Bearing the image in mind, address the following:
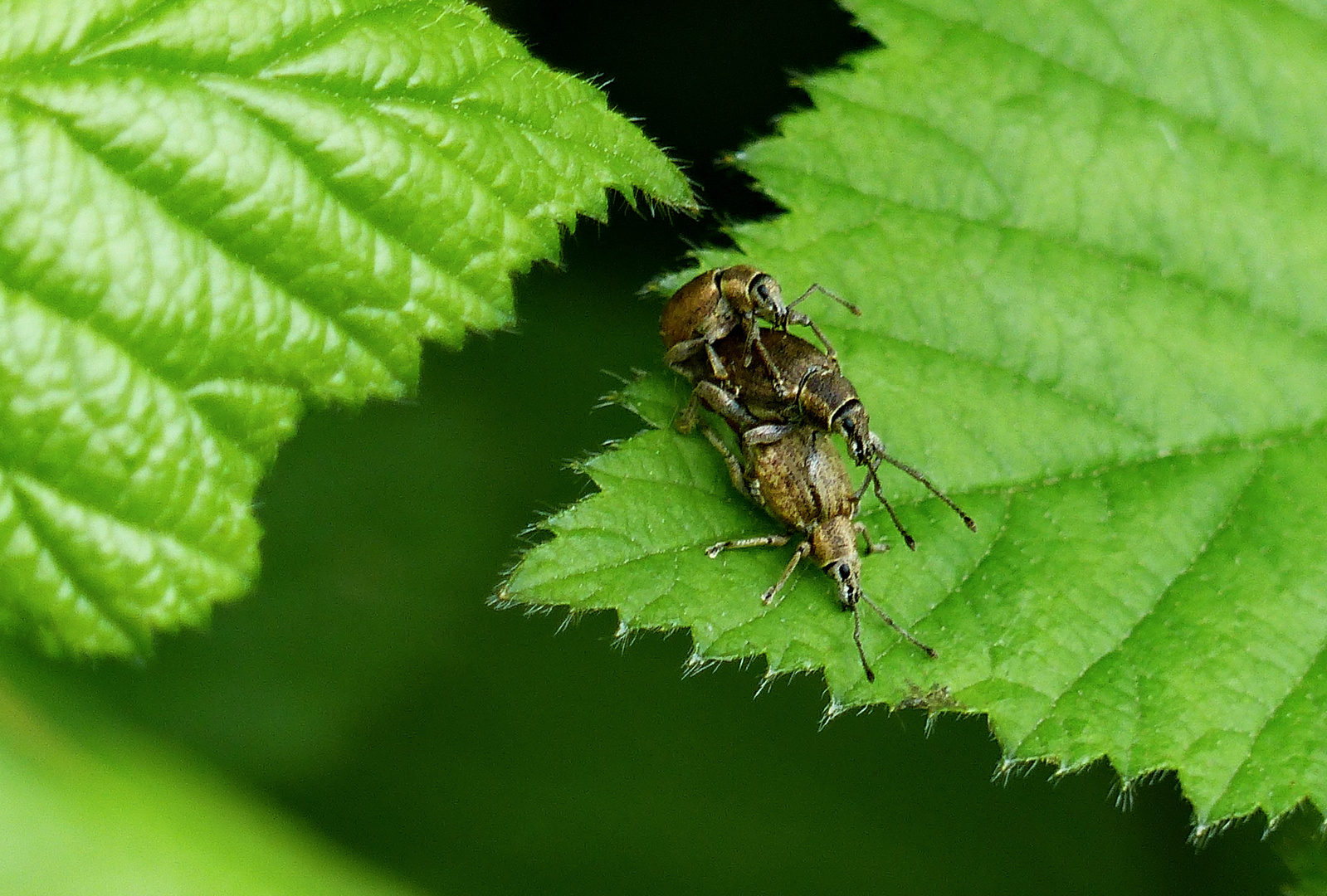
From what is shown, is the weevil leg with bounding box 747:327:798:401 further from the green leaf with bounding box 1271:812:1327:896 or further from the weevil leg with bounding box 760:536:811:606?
the green leaf with bounding box 1271:812:1327:896

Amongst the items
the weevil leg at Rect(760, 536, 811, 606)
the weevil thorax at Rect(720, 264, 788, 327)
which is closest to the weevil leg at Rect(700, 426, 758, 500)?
the weevil leg at Rect(760, 536, 811, 606)

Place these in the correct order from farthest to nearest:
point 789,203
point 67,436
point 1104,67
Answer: point 1104,67 < point 789,203 < point 67,436

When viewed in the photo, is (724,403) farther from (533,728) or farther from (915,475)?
(533,728)

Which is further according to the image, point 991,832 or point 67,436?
point 991,832

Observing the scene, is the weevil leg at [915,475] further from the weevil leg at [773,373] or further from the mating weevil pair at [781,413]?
the weevil leg at [773,373]

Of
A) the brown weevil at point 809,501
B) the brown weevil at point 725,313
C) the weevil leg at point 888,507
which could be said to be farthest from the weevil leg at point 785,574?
the brown weevil at point 725,313

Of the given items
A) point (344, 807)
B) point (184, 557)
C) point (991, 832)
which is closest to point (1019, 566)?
point (991, 832)

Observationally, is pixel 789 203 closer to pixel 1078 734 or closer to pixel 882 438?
pixel 882 438

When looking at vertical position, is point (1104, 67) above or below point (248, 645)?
above
